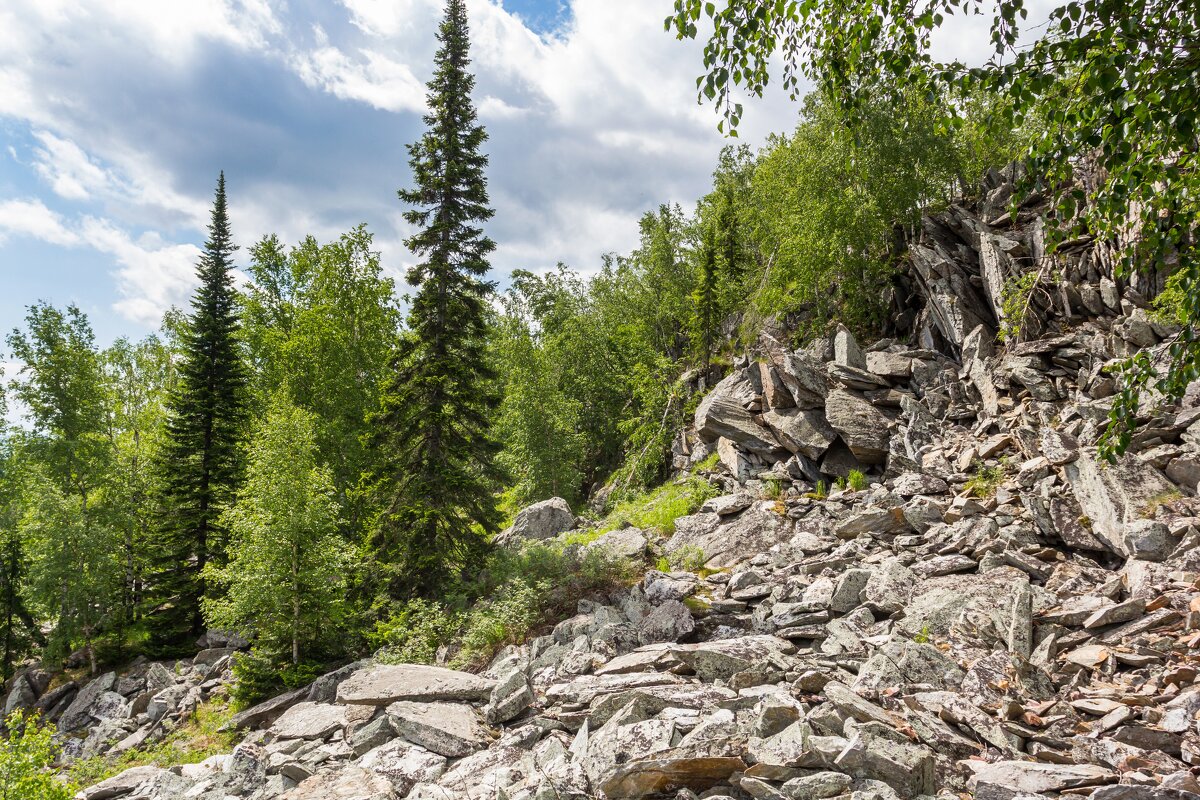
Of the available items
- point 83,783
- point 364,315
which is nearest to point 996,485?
point 83,783

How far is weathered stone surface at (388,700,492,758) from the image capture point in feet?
25.5

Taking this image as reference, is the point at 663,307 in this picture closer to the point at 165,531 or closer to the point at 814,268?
the point at 814,268

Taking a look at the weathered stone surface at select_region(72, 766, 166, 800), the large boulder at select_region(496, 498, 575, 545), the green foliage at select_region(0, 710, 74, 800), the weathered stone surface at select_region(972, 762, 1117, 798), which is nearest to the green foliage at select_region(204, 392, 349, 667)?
the weathered stone surface at select_region(72, 766, 166, 800)

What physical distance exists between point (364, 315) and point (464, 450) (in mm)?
15325

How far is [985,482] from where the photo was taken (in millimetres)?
12914

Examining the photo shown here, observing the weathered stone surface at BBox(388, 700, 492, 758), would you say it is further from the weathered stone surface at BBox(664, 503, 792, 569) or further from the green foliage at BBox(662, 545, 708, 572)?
the weathered stone surface at BBox(664, 503, 792, 569)

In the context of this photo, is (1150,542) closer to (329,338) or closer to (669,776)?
(669,776)

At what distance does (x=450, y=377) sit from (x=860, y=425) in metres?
11.8

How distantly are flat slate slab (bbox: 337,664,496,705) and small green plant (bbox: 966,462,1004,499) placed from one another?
1057 centimetres

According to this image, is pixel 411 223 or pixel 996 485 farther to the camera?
pixel 411 223

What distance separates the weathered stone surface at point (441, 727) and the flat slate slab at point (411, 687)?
386 millimetres

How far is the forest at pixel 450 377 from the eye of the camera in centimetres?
447

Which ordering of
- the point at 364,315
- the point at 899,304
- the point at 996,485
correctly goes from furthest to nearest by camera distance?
the point at 364,315 < the point at 899,304 < the point at 996,485

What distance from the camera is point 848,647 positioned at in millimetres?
8758
